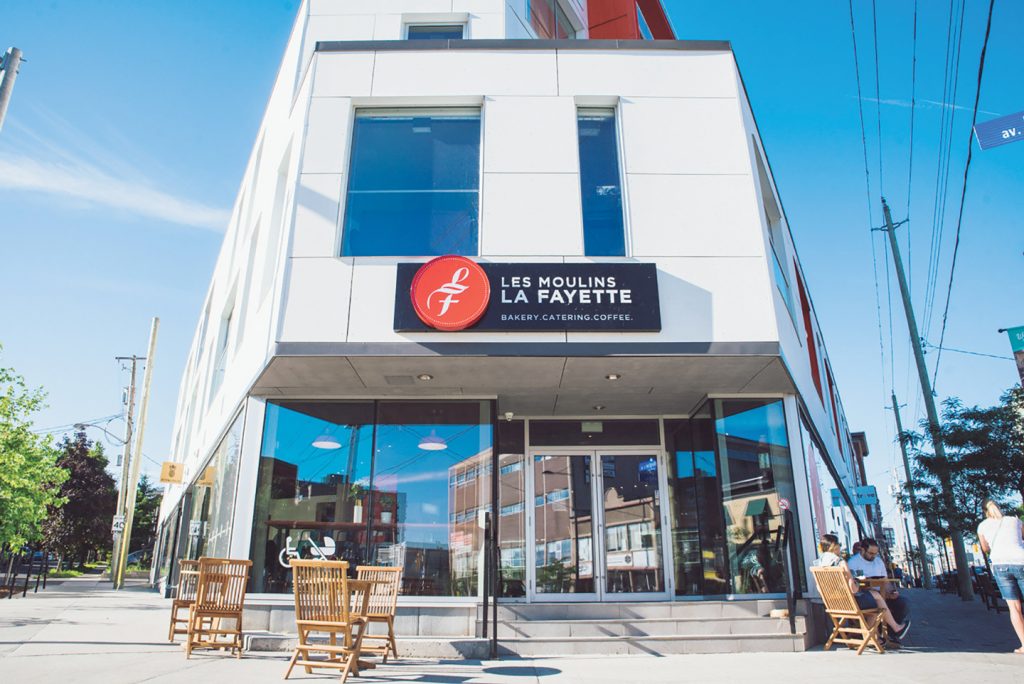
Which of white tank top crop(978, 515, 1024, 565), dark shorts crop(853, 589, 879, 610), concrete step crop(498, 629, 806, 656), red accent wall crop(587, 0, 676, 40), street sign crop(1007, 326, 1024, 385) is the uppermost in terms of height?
red accent wall crop(587, 0, 676, 40)

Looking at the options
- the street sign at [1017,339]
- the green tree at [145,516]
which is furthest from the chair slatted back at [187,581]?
the green tree at [145,516]

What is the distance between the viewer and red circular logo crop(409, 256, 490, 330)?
25.3 feet

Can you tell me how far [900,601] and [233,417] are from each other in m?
9.74

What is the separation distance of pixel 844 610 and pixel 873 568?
151 centimetres

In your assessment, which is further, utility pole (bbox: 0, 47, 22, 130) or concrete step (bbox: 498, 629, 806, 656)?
concrete step (bbox: 498, 629, 806, 656)

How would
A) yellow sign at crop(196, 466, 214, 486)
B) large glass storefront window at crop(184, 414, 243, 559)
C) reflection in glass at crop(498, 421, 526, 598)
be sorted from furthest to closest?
1. yellow sign at crop(196, 466, 214, 486)
2. reflection in glass at crop(498, 421, 526, 598)
3. large glass storefront window at crop(184, 414, 243, 559)

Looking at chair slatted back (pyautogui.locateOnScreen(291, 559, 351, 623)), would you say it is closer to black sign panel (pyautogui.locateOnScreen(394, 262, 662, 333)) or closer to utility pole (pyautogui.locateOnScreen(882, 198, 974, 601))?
black sign panel (pyautogui.locateOnScreen(394, 262, 662, 333))

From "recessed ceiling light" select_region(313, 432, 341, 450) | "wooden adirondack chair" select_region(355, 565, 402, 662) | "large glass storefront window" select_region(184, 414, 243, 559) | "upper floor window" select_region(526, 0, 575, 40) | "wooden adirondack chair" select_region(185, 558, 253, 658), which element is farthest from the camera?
"upper floor window" select_region(526, 0, 575, 40)

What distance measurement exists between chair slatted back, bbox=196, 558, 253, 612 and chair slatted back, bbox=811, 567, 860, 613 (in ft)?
20.2

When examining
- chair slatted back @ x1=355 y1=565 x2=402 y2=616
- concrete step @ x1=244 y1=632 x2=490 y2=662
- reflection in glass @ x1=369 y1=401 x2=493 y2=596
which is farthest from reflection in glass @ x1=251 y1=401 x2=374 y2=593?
concrete step @ x1=244 y1=632 x2=490 y2=662

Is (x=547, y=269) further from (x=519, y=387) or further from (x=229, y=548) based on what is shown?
(x=229, y=548)

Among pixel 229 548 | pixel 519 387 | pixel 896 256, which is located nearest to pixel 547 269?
pixel 519 387

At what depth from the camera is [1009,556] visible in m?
6.46

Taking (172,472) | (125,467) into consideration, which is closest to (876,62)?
(172,472)
